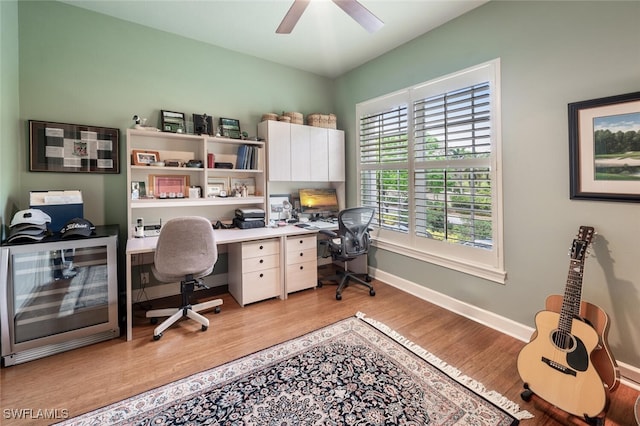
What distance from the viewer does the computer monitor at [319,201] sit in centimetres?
382

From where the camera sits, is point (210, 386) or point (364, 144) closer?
point (210, 386)

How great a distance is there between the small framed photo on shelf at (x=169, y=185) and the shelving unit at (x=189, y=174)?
11mm

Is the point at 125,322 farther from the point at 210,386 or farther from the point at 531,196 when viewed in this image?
the point at 531,196

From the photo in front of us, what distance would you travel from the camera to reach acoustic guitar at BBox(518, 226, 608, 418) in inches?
55.4

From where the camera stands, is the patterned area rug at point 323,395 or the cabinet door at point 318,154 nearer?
the patterned area rug at point 323,395

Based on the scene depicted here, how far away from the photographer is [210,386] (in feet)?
5.61

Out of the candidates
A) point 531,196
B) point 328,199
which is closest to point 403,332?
point 531,196

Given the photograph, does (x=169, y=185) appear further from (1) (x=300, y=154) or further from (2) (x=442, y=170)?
(2) (x=442, y=170)

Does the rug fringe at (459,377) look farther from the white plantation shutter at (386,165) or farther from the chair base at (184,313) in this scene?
the chair base at (184,313)

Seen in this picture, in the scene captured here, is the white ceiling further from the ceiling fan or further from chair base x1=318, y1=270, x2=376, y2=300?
chair base x1=318, y1=270, x2=376, y2=300

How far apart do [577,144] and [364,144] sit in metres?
2.21

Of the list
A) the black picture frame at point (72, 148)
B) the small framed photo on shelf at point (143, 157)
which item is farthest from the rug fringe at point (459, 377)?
the black picture frame at point (72, 148)

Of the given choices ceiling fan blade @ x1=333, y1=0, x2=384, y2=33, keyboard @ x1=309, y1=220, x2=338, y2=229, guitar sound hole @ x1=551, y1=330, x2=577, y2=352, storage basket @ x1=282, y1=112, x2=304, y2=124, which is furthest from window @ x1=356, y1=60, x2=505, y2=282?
ceiling fan blade @ x1=333, y1=0, x2=384, y2=33

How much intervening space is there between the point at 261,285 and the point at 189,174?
149 cm
